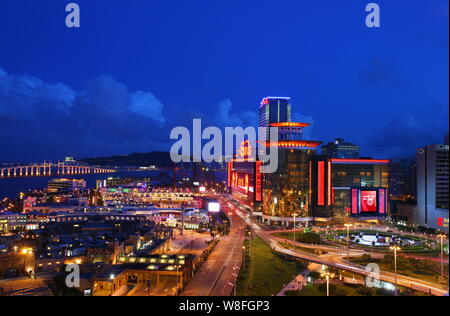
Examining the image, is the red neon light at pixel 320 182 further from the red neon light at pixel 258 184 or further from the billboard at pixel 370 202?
the red neon light at pixel 258 184

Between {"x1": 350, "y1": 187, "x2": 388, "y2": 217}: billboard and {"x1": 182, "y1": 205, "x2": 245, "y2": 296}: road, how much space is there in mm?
16946

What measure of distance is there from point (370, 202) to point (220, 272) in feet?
84.6

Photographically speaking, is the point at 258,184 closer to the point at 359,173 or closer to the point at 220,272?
the point at 359,173

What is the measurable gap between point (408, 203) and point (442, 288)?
86.6ft

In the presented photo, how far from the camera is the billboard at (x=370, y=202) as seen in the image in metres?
36.9

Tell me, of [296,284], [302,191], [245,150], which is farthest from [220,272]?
[245,150]

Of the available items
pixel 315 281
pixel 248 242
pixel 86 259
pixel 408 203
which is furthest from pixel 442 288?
pixel 408 203

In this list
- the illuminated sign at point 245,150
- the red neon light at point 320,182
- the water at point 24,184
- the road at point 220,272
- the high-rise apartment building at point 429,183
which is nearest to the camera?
the road at point 220,272

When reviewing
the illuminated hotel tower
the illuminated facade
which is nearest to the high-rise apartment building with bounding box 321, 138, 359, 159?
the illuminated hotel tower

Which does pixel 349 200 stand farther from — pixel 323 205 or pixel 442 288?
pixel 442 288

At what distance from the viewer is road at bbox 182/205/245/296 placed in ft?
46.9

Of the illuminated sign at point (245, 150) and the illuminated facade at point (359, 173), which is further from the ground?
the illuminated sign at point (245, 150)

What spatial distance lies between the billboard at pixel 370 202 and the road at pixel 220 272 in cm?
1695

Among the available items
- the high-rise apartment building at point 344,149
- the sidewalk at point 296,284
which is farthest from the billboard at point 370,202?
the high-rise apartment building at point 344,149
